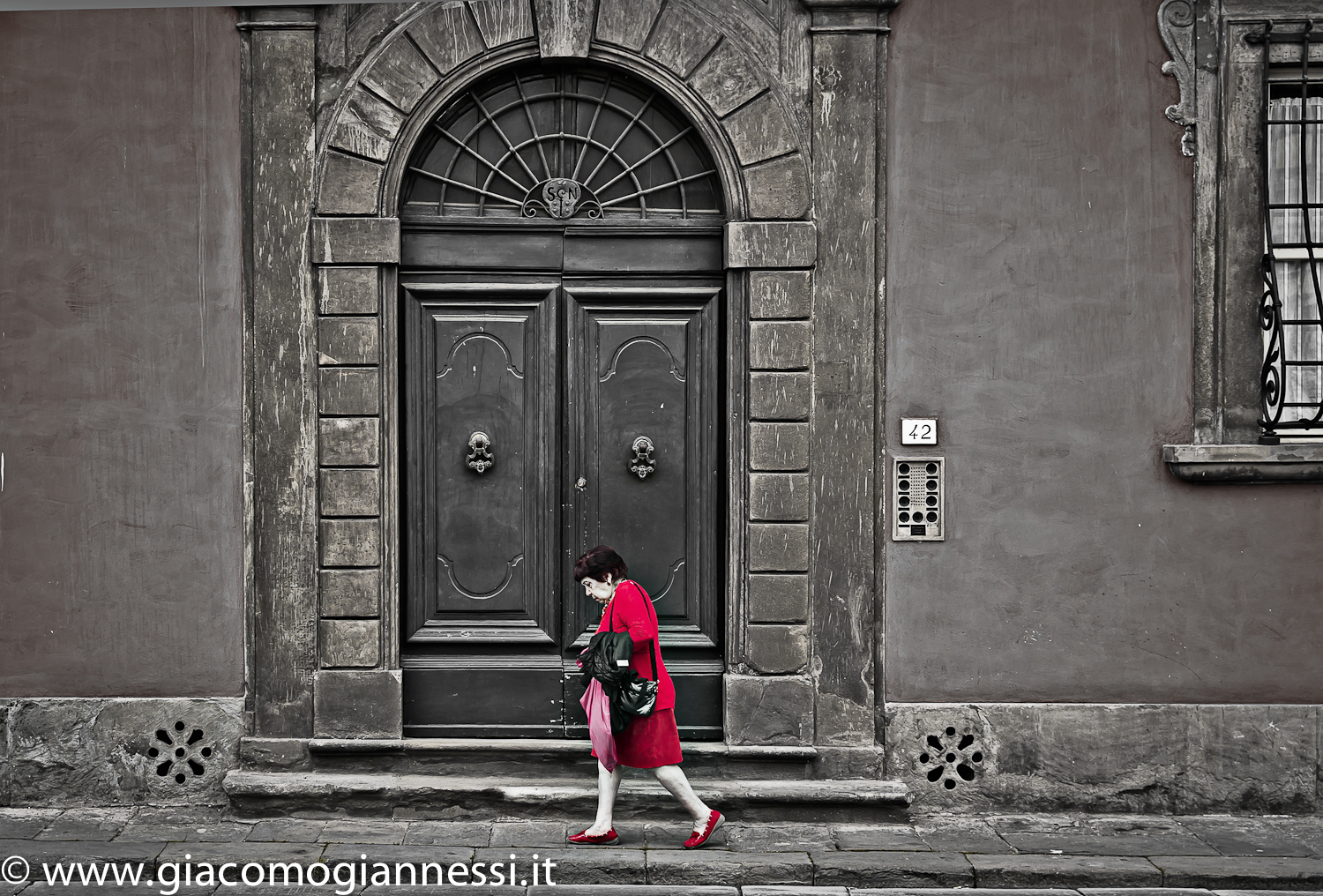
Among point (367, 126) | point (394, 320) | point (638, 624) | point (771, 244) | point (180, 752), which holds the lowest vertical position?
point (180, 752)

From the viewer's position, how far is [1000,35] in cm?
653

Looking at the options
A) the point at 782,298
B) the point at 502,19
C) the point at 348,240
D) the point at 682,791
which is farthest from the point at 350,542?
the point at 502,19

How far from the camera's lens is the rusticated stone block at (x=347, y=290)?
6.54m

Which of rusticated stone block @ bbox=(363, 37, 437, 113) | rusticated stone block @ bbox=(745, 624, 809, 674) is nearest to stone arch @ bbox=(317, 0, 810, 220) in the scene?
rusticated stone block @ bbox=(363, 37, 437, 113)

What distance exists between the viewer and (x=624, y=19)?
21.5 feet

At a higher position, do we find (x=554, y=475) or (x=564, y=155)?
(x=564, y=155)

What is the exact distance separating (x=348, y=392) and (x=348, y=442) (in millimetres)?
281

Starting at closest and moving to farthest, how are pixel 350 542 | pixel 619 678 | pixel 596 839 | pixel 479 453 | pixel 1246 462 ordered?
pixel 619 678 < pixel 596 839 < pixel 1246 462 < pixel 350 542 < pixel 479 453

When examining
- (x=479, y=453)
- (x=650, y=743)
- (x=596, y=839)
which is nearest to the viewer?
(x=650, y=743)

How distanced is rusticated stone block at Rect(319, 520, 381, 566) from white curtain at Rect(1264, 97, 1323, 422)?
5.17 meters

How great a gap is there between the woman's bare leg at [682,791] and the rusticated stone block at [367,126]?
144 inches

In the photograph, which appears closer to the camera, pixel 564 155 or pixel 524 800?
pixel 524 800

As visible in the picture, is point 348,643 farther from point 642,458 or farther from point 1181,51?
point 1181,51

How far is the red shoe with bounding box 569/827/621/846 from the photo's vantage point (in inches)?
235
